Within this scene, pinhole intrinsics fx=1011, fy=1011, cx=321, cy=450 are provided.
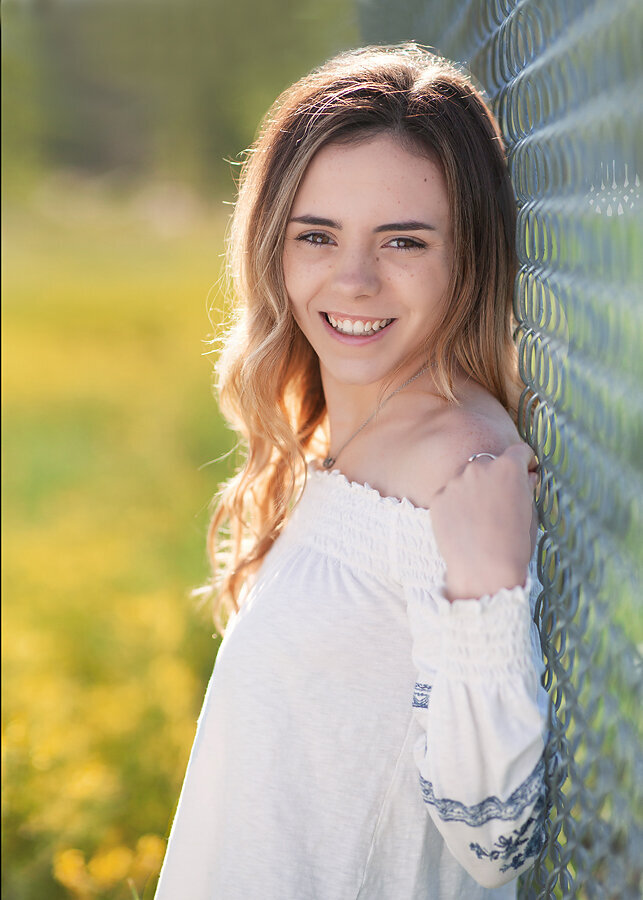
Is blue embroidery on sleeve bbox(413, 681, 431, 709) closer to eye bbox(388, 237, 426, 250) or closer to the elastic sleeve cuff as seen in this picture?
the elastic sleeve cuff

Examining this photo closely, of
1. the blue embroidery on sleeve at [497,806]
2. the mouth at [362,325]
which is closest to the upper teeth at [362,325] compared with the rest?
the mouth at [362,325]

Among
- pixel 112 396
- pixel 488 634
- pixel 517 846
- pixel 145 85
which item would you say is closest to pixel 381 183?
pixel 488 634

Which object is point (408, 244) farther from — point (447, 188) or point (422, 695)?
point (422, 695)

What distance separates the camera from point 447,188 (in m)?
1.47

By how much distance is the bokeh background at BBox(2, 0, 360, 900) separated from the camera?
2.82 metres

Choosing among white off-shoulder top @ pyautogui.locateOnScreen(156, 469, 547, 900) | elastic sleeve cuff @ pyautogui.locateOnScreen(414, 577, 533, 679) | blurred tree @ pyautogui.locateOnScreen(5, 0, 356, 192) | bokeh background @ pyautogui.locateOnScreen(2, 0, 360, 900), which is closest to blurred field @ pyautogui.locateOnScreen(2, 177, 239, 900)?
bokeh background @ pyautogui.locateOnScreen(2, 0, 360, 900)

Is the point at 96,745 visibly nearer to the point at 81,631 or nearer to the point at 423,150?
the point at 81,631

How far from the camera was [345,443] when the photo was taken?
1683 mm

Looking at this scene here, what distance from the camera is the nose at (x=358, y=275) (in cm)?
145

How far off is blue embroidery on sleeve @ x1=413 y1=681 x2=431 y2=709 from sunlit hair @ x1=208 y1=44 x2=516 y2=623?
42cm

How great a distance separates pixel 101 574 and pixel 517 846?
371 cm

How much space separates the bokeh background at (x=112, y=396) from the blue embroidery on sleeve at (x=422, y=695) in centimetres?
85

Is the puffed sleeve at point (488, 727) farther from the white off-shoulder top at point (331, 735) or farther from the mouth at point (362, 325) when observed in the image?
the mouth at point (362, 325)

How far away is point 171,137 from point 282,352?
19261 mm
